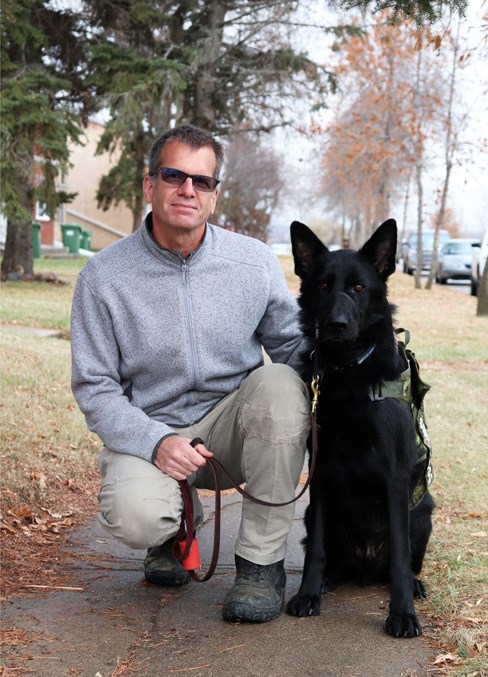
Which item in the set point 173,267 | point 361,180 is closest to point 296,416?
point 173,267

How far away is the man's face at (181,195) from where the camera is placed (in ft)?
11.0

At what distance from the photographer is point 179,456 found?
120 inches

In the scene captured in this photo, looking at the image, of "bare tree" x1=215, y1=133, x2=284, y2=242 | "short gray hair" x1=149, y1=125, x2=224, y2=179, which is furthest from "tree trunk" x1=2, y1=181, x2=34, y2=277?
"bare tree" x1=215, y1=133, x2=284, y2=242

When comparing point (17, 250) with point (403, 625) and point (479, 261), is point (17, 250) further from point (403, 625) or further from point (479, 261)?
point (403, 625)

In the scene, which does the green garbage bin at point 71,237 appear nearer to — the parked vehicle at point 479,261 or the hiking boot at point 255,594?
the parked vehicle at point 479,261

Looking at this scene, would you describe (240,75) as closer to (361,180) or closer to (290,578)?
(361,180)

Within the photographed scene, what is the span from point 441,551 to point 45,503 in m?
2.03

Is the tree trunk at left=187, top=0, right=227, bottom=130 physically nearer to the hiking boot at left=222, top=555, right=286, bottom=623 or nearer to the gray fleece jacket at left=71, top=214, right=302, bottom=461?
the gray fleece jacket at left=71, top=214, right=302, bottom=461

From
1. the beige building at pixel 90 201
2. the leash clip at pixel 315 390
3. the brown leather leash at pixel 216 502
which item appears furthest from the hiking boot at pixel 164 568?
the beige building at pixel 90 201

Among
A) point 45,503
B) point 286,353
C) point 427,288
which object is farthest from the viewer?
point 427,288

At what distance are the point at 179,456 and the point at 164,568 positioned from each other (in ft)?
2.10

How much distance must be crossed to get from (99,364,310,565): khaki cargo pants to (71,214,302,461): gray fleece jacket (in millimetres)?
157

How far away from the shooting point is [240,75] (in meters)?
17.6

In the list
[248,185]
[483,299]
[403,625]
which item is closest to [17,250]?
[483,299]
